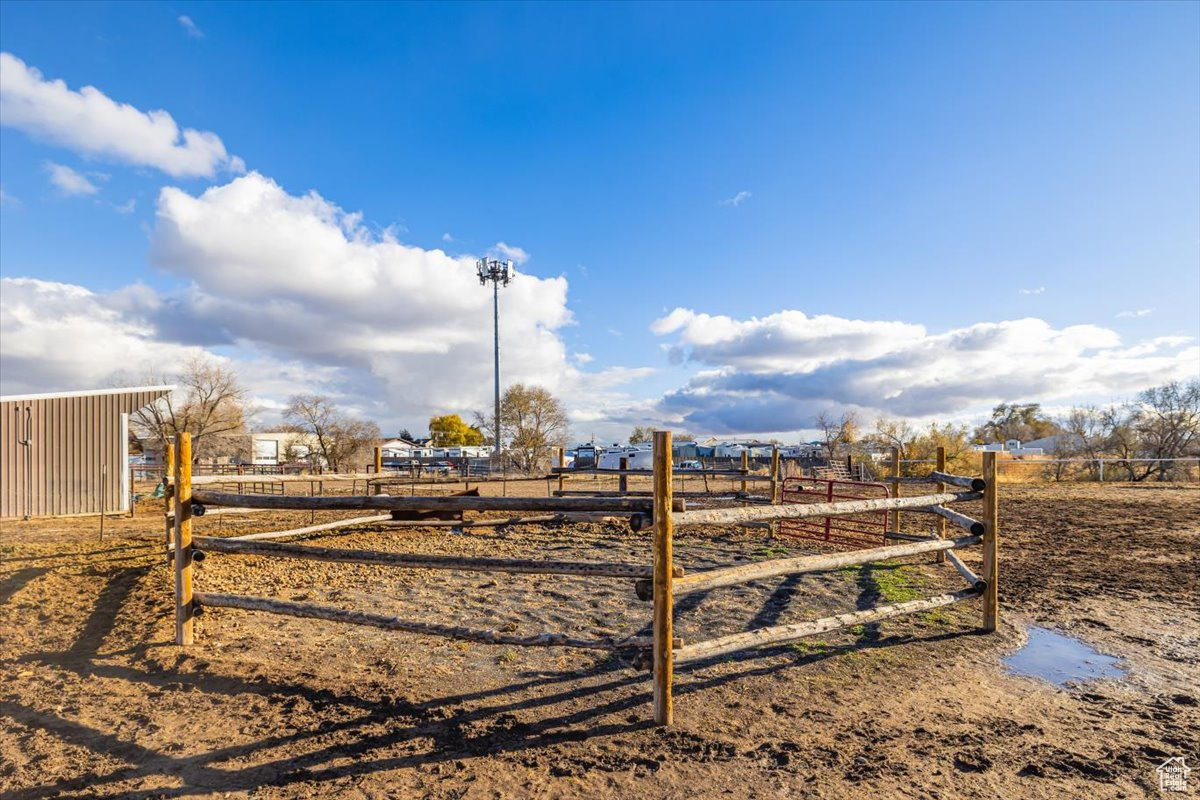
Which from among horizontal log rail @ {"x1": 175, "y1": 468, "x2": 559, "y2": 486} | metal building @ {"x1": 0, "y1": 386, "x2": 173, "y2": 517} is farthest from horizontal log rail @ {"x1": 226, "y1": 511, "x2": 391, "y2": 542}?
metal building @ {"x1": 0, "y1": 386, "x2": 173, "y2": 517}

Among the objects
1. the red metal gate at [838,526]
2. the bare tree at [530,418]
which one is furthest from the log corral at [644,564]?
the bare tree at [530,418]

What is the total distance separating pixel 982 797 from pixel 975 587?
305 cm

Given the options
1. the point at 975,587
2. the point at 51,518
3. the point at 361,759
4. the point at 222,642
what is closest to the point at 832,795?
the point at 361,759

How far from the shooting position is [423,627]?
13.8 feet

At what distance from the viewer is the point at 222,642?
198 inches

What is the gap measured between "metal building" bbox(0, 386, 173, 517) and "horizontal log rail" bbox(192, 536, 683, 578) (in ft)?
48.4

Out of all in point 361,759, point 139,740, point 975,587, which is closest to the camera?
point 361,759

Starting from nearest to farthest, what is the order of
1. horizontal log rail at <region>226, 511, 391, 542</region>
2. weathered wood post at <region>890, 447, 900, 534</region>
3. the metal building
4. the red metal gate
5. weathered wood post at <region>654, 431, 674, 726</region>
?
1. weathered wood post at <region>654, 431, 674, 726</region>
2. horizontal log rail at <region>226, 511, 391, 542</region>
3. weathered wood post at <region>890, 447, 900, 534</region>
4. the red metal gate
5. the metal building

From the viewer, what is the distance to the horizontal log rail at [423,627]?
3.81m

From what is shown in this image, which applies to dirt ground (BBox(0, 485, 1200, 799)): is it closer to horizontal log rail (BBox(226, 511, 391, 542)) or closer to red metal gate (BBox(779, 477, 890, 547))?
horizontal log rail (BBox(226, 511, 391, 542))

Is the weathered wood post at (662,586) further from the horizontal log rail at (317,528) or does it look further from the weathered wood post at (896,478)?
the weathered wood post at (896,478)

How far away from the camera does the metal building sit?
1532cm

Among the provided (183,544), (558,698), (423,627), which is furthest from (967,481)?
(183,544)

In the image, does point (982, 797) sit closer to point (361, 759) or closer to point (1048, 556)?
point (361, 759)
